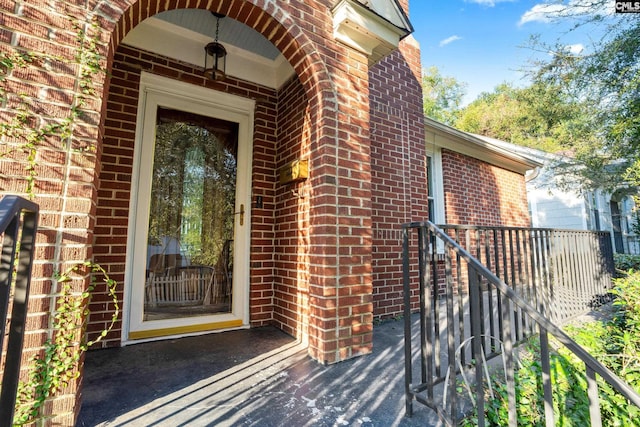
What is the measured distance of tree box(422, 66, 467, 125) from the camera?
58.9 ft

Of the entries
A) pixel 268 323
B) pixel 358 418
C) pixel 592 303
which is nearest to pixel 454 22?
pixel 592 303

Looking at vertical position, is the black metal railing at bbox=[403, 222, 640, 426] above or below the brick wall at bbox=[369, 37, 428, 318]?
below

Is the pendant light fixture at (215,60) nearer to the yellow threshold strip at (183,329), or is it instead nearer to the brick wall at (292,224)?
the brick wall at (292,224)

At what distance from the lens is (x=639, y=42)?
394cm

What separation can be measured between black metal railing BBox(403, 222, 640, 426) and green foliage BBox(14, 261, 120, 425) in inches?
60.6

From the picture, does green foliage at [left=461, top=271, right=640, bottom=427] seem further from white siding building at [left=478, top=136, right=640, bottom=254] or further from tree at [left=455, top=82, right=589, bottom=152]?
white siding building at [left=478, top=136, right=640, bottom=254]

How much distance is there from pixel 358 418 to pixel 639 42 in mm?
5657

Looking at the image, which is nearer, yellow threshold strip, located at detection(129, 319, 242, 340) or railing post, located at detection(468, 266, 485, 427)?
railing post, located at detection(468, 266, 485, 427)

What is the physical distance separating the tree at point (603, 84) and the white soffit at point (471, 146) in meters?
0.96

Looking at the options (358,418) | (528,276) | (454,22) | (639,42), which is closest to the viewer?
(358,418)

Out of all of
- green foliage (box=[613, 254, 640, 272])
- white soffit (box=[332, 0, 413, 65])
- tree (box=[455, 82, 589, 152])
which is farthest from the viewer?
tree (box=[455, 82, 589, 152])

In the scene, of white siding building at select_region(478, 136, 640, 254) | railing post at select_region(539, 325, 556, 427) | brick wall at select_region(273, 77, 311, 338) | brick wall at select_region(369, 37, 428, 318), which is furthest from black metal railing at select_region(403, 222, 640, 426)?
white siding building at select_region(478, 136, 640, 254)

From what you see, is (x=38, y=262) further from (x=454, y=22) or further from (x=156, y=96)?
(x=454, y=22)

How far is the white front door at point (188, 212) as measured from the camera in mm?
2727
